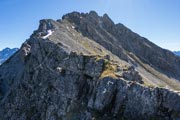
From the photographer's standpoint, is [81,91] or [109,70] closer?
[109,70]

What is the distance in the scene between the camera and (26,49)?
533 feet

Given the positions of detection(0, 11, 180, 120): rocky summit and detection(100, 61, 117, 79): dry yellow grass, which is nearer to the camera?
detection(0, 11, 180, 120): rocky summit

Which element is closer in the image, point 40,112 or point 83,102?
point 83,102

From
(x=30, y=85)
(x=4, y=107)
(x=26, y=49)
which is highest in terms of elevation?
(x=26, y=49)

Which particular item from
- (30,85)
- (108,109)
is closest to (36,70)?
(30,85)

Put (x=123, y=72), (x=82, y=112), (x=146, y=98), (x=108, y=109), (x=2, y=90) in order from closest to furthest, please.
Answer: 1. (x=146, y=98)
2. (x=108, y=109)
3. (x=82, y=112)
4. (x=123, y=72)
5. (x=2, y=90)

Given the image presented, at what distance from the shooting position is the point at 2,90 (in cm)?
17488

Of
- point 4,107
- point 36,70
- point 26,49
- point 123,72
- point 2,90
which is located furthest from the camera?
point 2,90

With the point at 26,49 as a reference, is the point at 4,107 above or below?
below

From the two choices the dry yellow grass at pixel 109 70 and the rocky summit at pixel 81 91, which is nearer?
the rocky summit at pixel 81 91

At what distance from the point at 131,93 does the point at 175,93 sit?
10744 mm

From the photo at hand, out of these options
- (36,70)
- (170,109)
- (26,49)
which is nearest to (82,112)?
(170,109)

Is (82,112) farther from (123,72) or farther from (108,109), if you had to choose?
(123,72)

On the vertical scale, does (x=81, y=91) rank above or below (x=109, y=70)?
below
